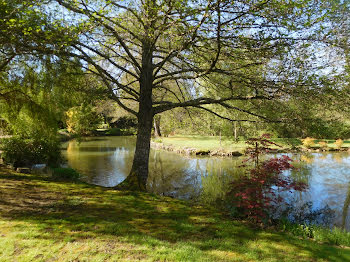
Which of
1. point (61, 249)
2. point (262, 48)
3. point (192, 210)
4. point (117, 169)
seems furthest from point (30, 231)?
point (117, 169)

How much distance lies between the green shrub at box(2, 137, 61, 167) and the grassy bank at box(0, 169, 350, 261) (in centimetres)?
611

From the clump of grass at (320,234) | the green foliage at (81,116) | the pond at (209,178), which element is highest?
the green foliage at (81,116)

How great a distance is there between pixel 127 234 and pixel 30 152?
34.1ft

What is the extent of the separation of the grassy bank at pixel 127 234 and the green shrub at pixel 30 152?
6.11 metres

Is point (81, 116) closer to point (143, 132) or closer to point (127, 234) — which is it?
point (143, 132)

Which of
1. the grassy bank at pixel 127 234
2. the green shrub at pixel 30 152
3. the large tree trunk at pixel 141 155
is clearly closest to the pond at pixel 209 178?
the green shrub at pixel 30 152

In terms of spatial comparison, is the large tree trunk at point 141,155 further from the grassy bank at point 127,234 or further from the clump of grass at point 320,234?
the clump of grass at point 320,234

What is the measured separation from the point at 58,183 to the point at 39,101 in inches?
152

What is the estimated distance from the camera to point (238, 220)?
5559 mm

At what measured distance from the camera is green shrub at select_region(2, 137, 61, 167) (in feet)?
37.4

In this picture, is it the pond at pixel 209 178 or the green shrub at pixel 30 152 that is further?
the green shrub at pixel 30 152

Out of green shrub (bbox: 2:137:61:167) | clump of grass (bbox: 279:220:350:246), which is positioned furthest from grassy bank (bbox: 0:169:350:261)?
green shrub (bbox: 2:137:61:167)

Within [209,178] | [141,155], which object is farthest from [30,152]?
[209,178]

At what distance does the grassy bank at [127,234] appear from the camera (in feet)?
11.2
